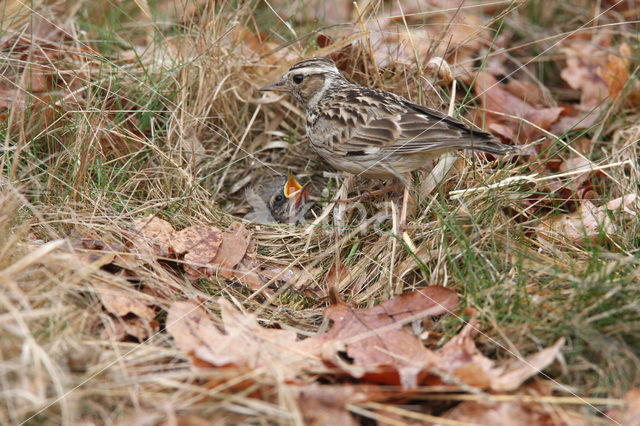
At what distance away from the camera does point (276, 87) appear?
5.59 m

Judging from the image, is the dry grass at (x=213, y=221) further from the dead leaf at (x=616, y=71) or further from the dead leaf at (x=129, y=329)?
the dead leaf at (x=616, y=71)

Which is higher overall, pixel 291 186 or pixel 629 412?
pixel 629 412

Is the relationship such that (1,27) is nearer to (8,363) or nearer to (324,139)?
(324,139)

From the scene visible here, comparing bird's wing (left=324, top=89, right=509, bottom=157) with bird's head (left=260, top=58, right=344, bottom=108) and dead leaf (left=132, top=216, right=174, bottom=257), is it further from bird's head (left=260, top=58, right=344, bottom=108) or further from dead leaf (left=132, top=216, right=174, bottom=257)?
dead leaf (left=132, top=216, right=174, bottom=257)

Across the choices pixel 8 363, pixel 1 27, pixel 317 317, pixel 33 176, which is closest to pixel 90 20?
pixel 1 27

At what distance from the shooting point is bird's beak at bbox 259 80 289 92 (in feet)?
18.2

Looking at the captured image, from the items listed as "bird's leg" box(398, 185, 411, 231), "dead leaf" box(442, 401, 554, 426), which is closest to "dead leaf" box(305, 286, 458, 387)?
"dead leaf" box(442, 401, 554, 426)

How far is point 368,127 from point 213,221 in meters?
1.44

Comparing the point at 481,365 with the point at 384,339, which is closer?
the point at 481,365

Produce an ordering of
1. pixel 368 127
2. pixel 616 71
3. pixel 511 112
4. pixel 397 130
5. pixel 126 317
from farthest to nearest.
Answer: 1. pixel 616 71
2. pixel 511 112
3. pixel 368 127
4. pixel 397 130
5. pixel 126 317

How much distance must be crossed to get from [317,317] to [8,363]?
6.45ft

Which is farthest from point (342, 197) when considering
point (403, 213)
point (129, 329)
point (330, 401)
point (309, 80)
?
point (330, 401)

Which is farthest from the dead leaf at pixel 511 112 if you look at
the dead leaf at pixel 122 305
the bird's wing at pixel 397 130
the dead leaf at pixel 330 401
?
the dead leaf at pixel 122 305

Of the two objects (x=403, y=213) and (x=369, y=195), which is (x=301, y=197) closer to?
(x=369, y=195)
